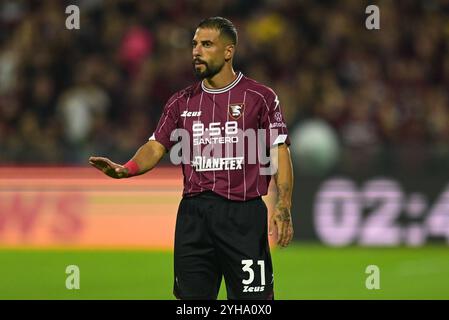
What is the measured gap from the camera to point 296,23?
52.4ft

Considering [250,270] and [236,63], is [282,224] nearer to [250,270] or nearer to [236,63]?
[250,270]

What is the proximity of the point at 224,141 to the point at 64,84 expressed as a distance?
362 inches

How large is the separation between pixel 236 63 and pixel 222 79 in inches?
344

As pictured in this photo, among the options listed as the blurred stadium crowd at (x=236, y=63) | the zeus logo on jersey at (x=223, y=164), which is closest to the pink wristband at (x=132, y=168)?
the zeus logo on jersey at (x=223, y=164)

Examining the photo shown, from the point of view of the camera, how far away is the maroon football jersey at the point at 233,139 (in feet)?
20.3

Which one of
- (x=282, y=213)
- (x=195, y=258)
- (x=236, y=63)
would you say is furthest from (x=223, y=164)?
(x=236, y=63)

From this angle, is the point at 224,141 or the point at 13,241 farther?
the point at 13,241

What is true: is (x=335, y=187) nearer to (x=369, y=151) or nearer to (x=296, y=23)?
(x=369, y=151)

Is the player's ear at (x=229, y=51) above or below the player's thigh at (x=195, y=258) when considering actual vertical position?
above

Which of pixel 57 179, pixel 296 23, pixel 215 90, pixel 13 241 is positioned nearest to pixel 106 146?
A: pixel 57 179

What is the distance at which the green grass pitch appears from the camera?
10.1 metres

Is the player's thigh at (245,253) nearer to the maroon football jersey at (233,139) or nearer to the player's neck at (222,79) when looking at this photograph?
the maroon football jersey at (233,139)
